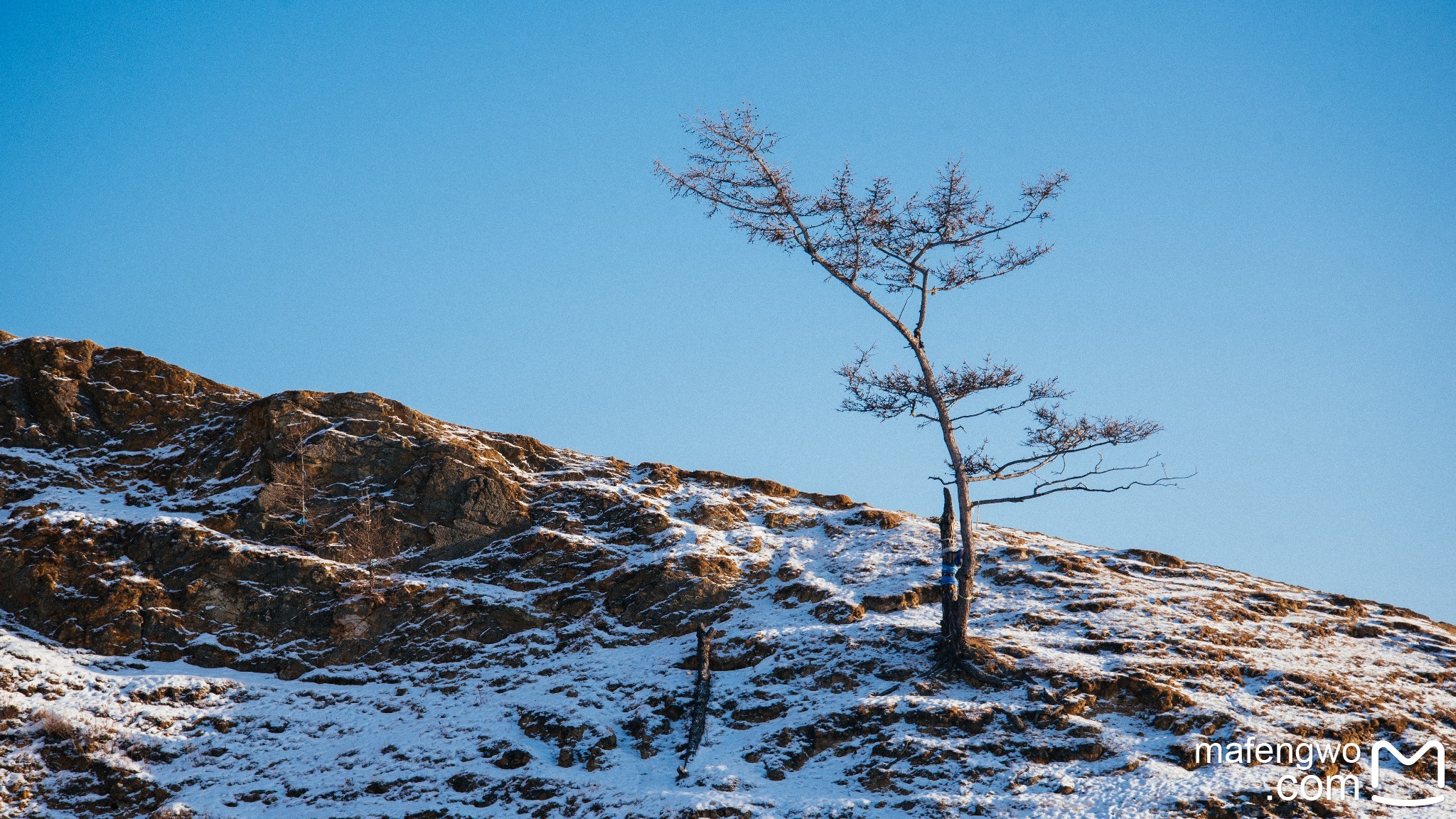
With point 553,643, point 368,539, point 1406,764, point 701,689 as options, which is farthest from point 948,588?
point 368,539

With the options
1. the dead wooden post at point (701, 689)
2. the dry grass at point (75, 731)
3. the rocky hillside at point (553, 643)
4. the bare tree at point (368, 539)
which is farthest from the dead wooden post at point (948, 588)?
the dry grass at point (75, 731)

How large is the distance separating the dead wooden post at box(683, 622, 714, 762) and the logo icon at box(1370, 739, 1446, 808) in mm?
12282

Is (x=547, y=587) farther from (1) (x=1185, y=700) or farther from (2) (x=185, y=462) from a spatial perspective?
(1) (x=1185, y=700)

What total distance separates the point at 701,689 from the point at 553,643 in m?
5.43

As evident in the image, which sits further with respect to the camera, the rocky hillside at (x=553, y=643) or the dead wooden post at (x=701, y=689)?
the dead wooden post at (x=701, y=689)

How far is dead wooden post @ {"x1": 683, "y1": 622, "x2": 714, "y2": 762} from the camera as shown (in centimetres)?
2008

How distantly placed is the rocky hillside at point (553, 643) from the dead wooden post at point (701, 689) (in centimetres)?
37

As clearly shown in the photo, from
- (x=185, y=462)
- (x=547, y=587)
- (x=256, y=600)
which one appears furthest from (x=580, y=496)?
(x=185, y=462)

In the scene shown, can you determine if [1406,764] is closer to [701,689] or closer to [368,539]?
[701,689]

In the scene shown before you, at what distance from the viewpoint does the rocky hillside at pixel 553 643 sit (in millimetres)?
18891

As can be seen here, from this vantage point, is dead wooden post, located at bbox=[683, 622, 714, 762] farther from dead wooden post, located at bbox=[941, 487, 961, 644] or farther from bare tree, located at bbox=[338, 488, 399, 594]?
bare tree, located at bbox=[338, 488, 399, 594]
